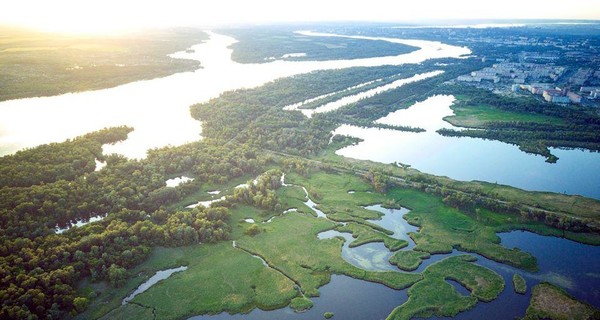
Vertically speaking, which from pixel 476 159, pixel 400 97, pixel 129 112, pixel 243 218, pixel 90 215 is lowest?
pixel 243 218

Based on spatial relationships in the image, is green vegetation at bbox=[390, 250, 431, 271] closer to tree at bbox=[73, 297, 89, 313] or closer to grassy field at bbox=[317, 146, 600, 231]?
grassy field at bbox=[317, 146, 600, 231]

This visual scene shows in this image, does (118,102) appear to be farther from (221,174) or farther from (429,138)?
(429,138)

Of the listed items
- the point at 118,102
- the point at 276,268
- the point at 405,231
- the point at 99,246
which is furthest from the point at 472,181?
the point at 118,102

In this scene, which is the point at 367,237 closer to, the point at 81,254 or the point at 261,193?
the point at 261,193

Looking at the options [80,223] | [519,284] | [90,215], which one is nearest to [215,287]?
[80,223]

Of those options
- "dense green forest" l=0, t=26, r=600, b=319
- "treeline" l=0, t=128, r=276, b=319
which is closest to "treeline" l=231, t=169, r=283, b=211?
"dense green forest" l=0, t=26, r=600, b=319
